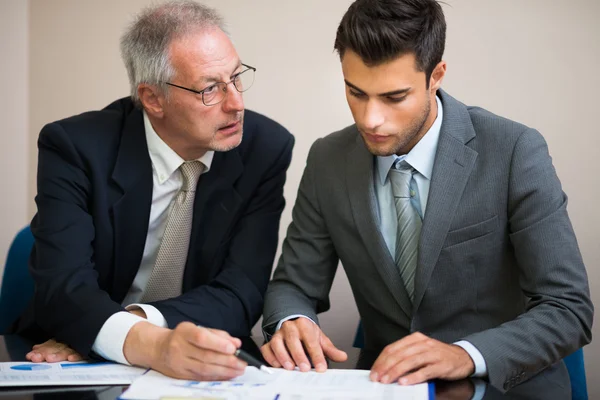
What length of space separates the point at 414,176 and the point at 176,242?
2.53 feet

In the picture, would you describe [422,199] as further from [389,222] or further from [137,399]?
[137,399]

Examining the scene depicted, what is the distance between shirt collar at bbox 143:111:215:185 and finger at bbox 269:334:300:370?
0.74 metres

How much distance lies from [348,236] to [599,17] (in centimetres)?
145

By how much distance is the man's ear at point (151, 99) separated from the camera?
2.29 m

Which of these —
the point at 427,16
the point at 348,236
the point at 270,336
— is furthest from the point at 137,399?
the point at 427,16

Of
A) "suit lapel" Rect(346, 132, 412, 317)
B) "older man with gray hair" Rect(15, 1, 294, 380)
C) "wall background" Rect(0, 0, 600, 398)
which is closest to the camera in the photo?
"suit lapel" Rect(346, 132, 412, 317)

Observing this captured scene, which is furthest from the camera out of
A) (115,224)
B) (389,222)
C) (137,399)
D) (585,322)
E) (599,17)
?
(599,17)

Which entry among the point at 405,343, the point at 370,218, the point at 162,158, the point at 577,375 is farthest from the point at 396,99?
the point at 577,375

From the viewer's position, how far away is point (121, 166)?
2217mm

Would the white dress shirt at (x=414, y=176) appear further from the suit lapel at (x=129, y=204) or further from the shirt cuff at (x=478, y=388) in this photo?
the suit lapel at (x=129, y=204)

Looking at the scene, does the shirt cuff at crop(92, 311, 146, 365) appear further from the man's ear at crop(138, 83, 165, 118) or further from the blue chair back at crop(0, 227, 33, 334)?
the blue chair back at crop(0, 227, 33, 334)

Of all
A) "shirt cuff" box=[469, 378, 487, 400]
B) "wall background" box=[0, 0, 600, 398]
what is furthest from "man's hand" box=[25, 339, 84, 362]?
"wall background" box=[0, 0, 600, 398]

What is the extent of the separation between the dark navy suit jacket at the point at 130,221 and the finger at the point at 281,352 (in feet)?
1.12

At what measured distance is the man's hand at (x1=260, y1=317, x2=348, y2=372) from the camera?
1654 mm
